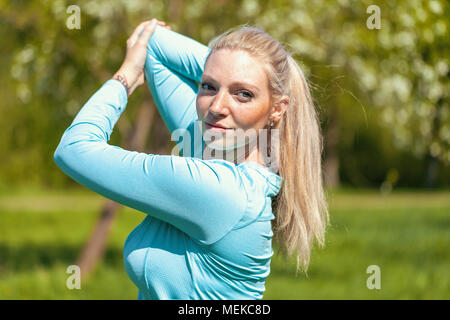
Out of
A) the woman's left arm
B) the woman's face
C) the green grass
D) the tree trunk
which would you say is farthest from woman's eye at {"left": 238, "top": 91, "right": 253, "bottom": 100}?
the tree trunk

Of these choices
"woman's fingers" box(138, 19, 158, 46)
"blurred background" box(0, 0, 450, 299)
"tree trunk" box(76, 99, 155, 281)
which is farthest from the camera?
"tree trunk" box(76, 99, 155, 281)

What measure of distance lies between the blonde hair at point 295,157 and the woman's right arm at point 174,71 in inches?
6.7

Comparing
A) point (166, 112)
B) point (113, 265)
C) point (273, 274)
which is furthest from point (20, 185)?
point (166, 112)

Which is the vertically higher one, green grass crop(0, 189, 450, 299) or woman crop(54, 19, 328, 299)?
woman crop(54, 19, 328, 299)

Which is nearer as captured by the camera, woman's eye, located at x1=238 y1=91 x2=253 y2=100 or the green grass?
woman's eye, located at x1=238 y1=91 x2=253 y2=100

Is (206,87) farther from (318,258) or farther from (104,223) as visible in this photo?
(104,223)

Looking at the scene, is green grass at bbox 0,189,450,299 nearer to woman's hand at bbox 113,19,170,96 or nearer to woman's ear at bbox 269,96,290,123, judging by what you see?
woman's ear at bbox 269,96,290,123

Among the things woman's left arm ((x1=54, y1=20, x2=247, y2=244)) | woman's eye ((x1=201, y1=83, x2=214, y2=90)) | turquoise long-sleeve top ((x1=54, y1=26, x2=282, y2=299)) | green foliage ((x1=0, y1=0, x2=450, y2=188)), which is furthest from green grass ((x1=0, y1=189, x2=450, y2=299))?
green foliage ((x1=0, y1=0, x2=450, y2=188))

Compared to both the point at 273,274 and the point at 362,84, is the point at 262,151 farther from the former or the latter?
the point at 273,274

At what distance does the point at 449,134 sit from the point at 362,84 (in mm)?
1737

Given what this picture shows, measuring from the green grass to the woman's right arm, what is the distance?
65 centimetres

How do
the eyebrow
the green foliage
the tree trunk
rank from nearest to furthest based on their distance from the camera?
the eyebrow, the green foliage, the tree trunk

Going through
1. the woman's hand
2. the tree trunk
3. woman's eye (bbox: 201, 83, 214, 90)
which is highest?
the woman's hand

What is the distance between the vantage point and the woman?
1.70 meters
